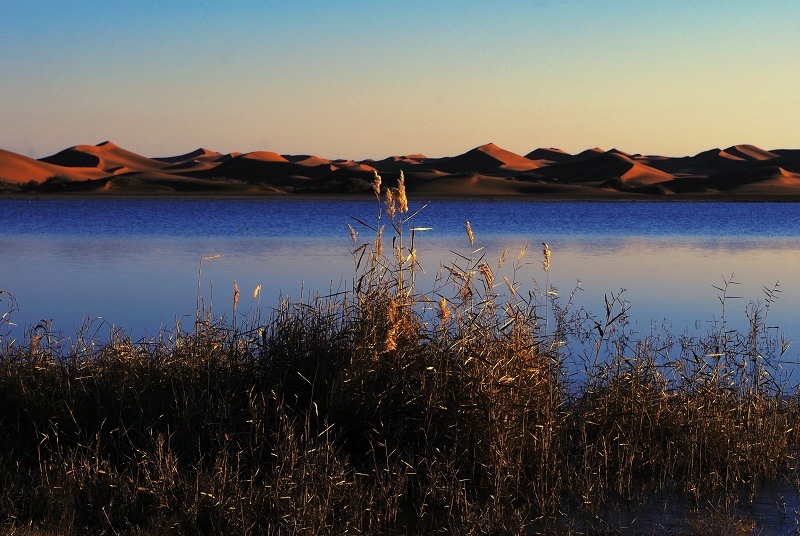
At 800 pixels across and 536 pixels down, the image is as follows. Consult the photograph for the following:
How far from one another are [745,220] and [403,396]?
108ft

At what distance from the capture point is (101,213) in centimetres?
3828

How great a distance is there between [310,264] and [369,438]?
1155 centimetres

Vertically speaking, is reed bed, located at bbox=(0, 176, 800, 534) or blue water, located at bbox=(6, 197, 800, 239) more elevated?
reed bed, located at bbox=(0, 176, 800, 534)

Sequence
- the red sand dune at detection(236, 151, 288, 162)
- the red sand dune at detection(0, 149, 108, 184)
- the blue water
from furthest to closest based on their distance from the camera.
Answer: the red sand dune at detection(236, 151, 288, 162) < the red sand dune at detection(0, 149, 108, 184) < the blue water

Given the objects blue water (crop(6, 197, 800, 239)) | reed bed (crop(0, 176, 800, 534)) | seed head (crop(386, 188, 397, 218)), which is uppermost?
seed head (crop(386, 188, 397, 218))

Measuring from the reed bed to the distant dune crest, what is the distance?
57.4m

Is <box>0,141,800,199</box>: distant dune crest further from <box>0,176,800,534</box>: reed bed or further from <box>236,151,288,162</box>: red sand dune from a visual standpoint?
<box>0,176,800,534</box>: reed bed

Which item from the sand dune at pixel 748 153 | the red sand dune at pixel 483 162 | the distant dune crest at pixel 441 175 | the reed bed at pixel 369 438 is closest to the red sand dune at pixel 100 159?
the distant dune crest at pixel 441 175

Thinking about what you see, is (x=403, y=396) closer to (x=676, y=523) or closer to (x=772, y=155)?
(x=676, y=523)

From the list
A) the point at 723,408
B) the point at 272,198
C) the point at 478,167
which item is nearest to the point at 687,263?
the point at 723,408

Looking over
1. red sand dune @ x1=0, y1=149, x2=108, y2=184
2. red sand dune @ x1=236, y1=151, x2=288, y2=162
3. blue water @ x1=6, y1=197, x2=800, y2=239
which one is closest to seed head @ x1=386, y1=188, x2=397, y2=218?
blue water @ x1=6, y1=197, x2=800, y2=239

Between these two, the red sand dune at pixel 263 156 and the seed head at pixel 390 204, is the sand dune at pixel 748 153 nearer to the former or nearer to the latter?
the red sand dune at pixel 263 156

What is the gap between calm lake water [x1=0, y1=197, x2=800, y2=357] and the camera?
1053 centimetres

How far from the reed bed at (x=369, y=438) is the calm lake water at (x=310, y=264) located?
2.57 metres
